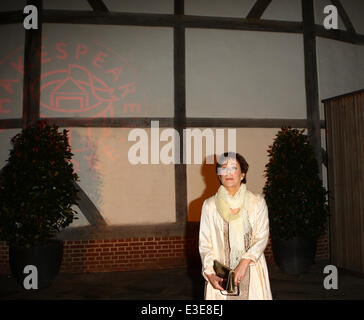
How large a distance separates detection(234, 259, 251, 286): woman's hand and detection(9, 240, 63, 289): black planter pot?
11.3 feet

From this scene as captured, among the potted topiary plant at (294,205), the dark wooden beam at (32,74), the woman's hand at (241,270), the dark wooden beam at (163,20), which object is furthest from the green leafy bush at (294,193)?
the dark wooden beam at (32,74)

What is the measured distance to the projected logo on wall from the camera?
18.5 feet

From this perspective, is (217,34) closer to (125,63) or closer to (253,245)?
(125,63)

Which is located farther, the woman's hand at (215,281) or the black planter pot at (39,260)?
the black planter pot at (39,260)

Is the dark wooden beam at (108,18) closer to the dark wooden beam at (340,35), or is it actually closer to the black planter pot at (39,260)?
the dark wooden beam at (340,35)

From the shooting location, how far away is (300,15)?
6.42m

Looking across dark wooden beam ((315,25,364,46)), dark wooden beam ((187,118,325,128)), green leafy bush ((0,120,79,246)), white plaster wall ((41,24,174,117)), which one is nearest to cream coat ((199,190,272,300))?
green leafy bush ((0,120,79,246))

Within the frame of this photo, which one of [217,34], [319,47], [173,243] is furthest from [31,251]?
[319,47]

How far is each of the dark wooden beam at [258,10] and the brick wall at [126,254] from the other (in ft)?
13.8

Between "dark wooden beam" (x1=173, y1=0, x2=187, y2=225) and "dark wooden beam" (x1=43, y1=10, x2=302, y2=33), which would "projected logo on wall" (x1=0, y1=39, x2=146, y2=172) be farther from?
"dark wooden beam" (x1=173, y1=0, x2=187, y2=225)

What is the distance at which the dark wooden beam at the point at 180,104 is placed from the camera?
5.76m

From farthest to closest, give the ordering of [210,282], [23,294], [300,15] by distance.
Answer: [300,15] → [23,294] → [210,282]

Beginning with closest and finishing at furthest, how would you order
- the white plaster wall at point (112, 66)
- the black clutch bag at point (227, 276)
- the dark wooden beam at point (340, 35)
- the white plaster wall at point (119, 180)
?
the black clutch bag at point (227, 276) → the white plaster wall at point (119, 180) → the white plaster wall at point (112, 66) → the dark wooden beam at point (340, 35)

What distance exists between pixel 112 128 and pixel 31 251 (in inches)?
90.3
